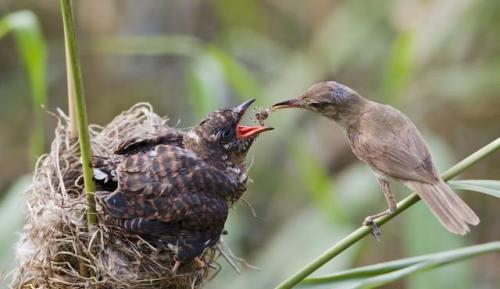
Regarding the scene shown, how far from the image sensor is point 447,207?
2.48 metres

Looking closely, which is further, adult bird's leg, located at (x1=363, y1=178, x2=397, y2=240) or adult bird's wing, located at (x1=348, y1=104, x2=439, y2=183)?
adult bird's wing, located at (x1=348, y1=104, x2=439, y2=183)

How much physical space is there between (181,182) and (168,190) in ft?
0.20

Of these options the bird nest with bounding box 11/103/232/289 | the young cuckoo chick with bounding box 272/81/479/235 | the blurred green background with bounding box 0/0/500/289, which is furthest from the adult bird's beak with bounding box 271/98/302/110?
the blurred green background with bounding box 0/0/500/289

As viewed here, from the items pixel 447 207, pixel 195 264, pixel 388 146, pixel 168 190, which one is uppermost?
pixel 388 146

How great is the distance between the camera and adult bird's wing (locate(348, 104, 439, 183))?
276cm

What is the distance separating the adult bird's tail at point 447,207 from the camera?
→ 2.40 metres

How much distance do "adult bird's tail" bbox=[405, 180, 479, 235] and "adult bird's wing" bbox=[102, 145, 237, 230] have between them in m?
0.61

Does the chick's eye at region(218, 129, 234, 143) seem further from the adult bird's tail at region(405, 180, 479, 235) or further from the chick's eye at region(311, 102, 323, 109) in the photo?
the adult bird's tail at region(405, 180, 479, 235)

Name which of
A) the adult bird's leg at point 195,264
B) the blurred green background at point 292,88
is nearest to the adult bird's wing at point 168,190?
the adult bird's leg at point 195,264

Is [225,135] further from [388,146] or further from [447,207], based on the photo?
[447,207]

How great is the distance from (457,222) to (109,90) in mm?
4538

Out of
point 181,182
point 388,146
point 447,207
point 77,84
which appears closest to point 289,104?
point 388,146

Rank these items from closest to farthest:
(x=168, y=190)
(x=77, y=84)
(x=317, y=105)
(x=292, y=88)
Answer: (x=77, y=84), (x=168, y=190), (x=317, y=105), (x=292, y=88)

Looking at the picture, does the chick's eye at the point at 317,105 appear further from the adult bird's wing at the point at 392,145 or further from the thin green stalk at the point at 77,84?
the thin green stalk at the point at 77,84
